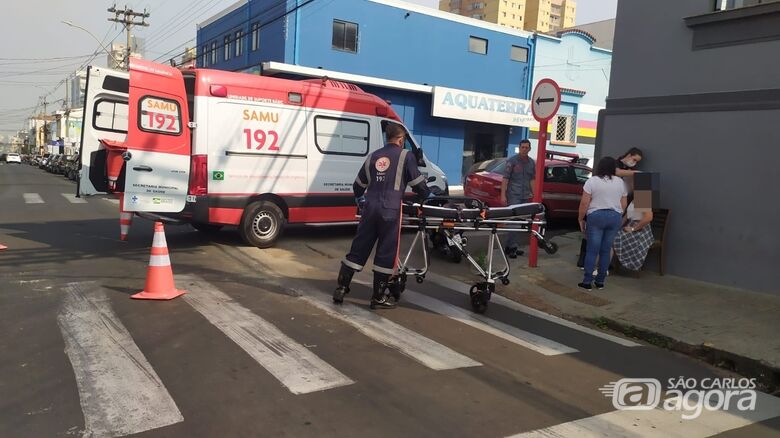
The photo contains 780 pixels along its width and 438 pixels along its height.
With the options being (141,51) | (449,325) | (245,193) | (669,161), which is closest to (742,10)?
(669,161)

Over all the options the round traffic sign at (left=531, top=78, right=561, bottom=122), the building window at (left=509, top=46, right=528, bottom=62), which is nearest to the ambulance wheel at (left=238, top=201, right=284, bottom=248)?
the round traffic sign at (left=531, top=78, right=561, bottom=122)

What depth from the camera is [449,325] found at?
18.6ft

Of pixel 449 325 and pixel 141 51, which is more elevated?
pixel 141 51

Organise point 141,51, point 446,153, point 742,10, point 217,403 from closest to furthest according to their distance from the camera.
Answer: point 217,403 → point 742,10 → point 446,153 → point 141,51

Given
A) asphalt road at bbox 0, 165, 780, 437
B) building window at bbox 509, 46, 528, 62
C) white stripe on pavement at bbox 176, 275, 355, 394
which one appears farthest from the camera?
building window at bbox 509, 46, 528, 62

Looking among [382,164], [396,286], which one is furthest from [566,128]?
[382,164]

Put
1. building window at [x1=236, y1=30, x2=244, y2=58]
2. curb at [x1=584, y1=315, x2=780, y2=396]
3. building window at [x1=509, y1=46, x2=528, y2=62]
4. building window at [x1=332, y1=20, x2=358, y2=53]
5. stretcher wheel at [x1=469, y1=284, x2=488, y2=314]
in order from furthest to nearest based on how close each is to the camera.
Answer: building window at [x1=509, y1=46, x2=528, y2=62] → building window at [x1=236, y1=30, x2=244, y2=58] → building window at [x1=332, y1=20, x2=358, y2=53] → stretcher wheel at [x1=469, y1=284, x2=488, y2=314] → curb at [x1=584, y1=315, x2=780, y2=396]

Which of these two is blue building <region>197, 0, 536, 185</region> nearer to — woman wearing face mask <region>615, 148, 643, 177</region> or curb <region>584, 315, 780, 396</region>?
woman wearing face mask <region>615, 148, 643, 177</region>

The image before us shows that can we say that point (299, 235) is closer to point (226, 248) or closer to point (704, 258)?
point (226, 248)

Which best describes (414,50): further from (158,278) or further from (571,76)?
(158,278)

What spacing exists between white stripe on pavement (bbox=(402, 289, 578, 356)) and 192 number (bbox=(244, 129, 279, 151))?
12.2 ft

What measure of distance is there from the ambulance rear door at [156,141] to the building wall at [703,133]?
21.0 ft

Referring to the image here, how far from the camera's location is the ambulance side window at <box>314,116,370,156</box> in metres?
9.85

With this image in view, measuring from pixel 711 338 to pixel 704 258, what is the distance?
85.7 inches
